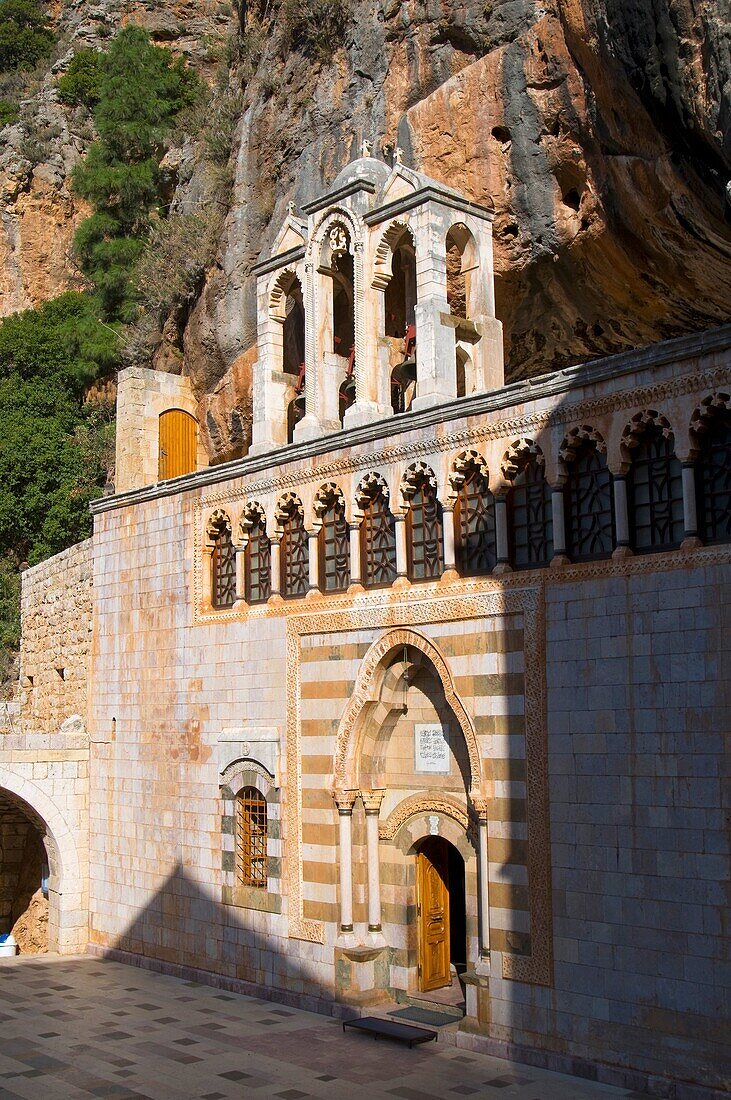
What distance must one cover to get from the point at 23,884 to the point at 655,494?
15.0 meters

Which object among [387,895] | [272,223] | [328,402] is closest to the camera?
[387,895]

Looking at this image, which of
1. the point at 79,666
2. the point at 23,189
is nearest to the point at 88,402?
the point at 23,189

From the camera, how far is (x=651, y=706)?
9805mm

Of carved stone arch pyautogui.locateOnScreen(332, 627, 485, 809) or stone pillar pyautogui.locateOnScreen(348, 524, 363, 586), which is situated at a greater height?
stone pillar pyautogui.locateOnScreen(348, 524, 363, 586)

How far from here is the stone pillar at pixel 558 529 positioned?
35.4 ft

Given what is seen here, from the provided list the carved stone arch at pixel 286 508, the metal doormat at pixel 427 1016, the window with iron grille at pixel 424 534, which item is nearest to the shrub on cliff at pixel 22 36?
the carved stone arch at pixel 286 508

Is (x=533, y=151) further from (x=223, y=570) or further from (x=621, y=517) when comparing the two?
(x=223, y=570)

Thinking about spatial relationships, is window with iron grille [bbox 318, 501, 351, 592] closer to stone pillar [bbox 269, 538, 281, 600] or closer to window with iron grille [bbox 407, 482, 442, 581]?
stone pillar [bbox 269, 538, 281, 600]

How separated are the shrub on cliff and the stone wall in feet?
93.8

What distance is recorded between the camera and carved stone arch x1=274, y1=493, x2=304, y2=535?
13977 mm

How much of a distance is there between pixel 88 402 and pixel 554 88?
18534mm

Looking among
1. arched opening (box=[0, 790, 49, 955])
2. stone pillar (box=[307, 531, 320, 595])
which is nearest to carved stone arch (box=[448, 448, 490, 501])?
stone pillar (box=[307, 531, 320, 595])

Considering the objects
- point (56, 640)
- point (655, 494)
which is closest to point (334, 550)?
point (655, 494)

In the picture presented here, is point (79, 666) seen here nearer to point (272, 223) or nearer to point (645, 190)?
point (272, 223)
